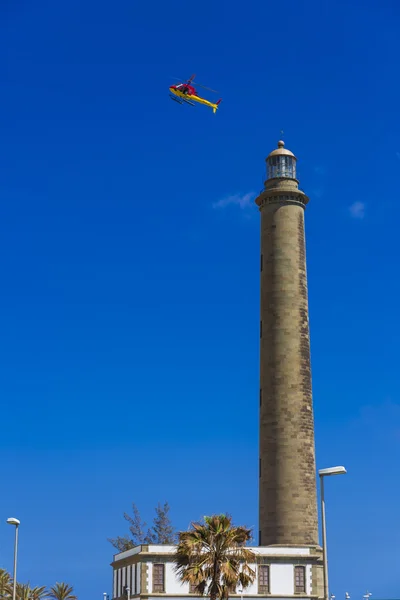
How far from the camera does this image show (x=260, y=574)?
65.7 metres

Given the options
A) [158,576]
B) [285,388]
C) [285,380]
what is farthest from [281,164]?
[158,576]

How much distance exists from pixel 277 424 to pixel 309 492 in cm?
493

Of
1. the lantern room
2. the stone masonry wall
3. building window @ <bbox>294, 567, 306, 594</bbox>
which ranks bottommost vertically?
building window @ <bbox>294, 567, 306, 594</bbox>

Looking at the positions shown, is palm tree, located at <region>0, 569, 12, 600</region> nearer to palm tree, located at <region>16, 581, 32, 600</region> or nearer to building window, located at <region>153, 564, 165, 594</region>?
palm tree, located at <region>16, 581, 32, 600</region>

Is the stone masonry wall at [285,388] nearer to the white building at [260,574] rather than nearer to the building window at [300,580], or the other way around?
the white building at [260,574]

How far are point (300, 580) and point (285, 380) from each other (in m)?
13.1

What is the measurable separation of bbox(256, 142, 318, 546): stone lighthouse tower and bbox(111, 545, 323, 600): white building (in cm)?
200

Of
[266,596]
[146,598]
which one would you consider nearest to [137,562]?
[146,598]

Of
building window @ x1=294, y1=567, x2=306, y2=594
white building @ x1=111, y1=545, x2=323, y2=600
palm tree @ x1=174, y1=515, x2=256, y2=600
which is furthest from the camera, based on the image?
building window @ x1=294, y1=567, x2=306, y2=594

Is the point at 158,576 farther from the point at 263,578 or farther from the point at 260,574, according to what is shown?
the point at 263,578

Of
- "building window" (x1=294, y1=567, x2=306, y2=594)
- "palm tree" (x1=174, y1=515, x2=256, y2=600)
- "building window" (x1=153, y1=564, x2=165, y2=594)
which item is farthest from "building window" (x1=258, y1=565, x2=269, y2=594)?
"palm tree" (x1=174, y1=515, x2=256, y2=600)

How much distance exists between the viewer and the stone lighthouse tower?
226 ft

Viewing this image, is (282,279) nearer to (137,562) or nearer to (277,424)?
(277,424)

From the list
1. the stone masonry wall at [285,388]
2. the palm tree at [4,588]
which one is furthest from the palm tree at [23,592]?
the stone masonry wall at [285,388]
